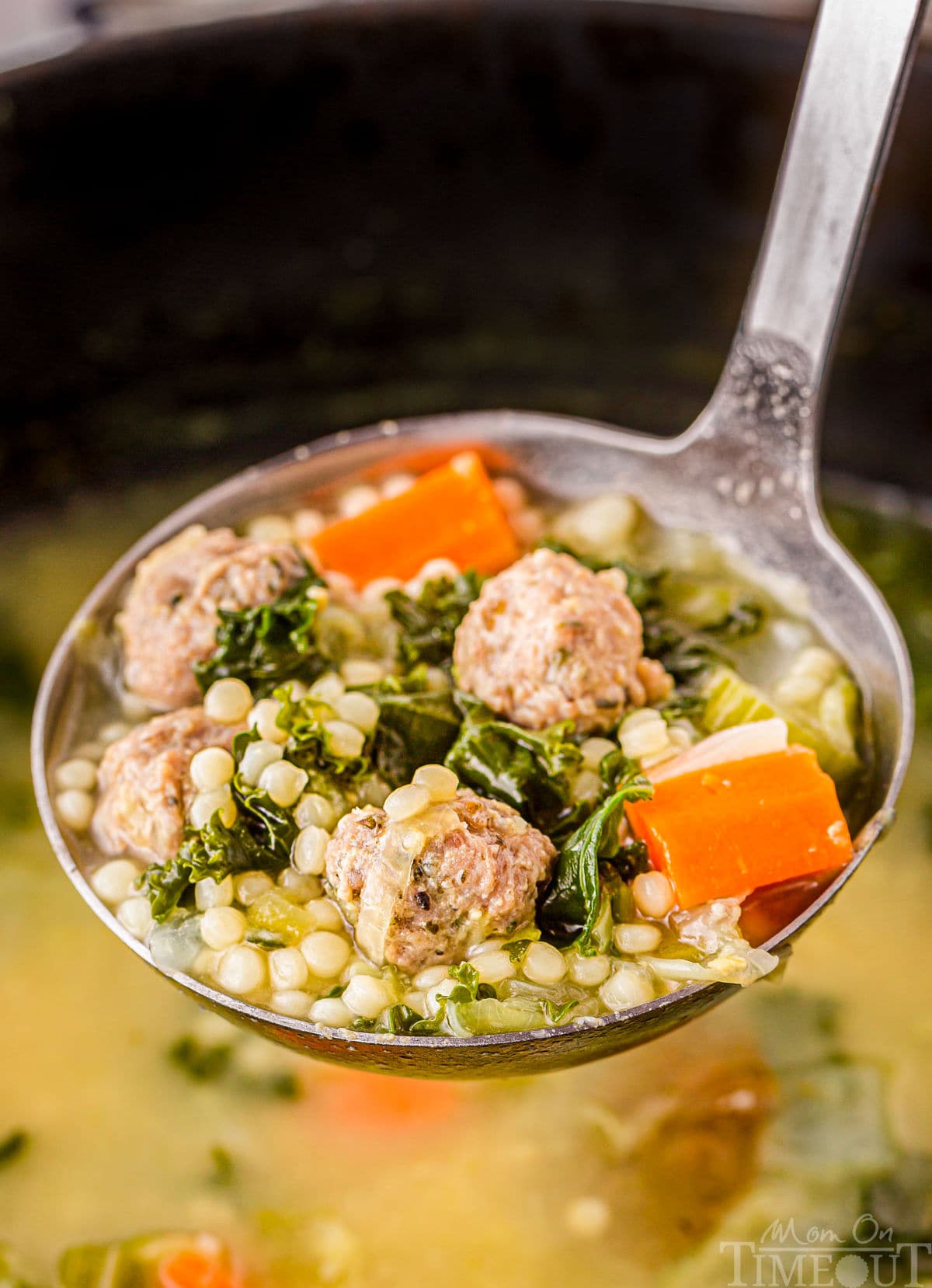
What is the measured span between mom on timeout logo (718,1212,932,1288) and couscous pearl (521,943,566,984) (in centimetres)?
102

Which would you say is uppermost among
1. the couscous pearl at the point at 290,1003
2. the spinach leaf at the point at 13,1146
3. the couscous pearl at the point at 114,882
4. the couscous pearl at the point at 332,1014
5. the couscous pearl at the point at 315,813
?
the couscous pearl at the point at 315,813

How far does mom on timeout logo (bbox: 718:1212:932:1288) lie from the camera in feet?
8.21

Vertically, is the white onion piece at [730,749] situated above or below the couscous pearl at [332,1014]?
above

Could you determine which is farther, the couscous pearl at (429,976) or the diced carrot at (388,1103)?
the diced carrot at (388,1103)

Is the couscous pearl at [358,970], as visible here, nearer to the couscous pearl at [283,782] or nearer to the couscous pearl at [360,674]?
the couscous pearl at [283,782]

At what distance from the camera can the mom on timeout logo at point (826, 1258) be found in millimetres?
2502

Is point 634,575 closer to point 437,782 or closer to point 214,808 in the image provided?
point 437,782

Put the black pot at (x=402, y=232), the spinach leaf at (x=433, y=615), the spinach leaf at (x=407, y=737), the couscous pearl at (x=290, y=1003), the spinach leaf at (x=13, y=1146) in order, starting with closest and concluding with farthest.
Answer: the couscous pearl at (x=290, y=1003) → the spinach leaf at (x=407, y=737) → the spinach leaf at (x=433, y=615) → the spinach leaf at (x=13, y=1146) → the black pot at (x=402, y=232)

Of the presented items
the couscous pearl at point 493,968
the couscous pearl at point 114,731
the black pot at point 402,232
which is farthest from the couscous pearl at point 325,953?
the black pot at point 402,232

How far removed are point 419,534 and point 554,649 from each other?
26.6 inches

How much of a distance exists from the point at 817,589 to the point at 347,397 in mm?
2105

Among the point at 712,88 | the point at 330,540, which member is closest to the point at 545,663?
the point at 330,540

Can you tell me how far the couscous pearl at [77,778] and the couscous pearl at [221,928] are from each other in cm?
48

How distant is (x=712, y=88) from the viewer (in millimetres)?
3486
